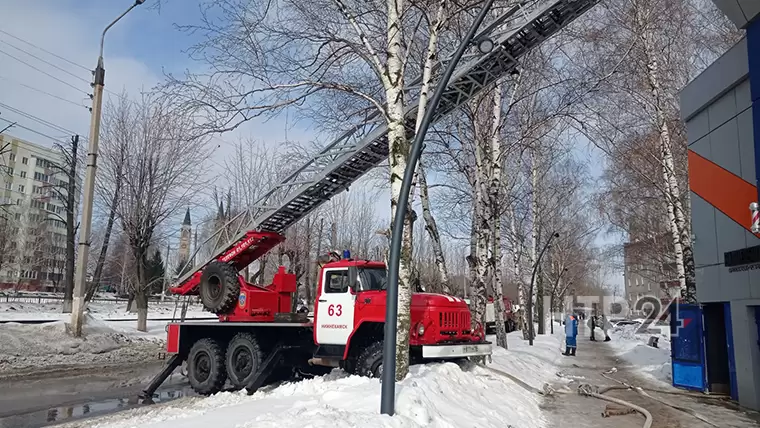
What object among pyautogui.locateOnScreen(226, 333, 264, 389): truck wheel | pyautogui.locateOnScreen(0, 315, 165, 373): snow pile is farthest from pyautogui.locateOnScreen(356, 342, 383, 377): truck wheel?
pyautogui.locateOnScreen(0, 315, 165, 373): snow pile

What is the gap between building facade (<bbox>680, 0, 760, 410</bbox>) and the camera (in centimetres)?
1091

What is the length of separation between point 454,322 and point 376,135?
4.26 meters

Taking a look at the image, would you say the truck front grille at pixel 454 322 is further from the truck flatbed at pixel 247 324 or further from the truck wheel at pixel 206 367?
the truck wheel at pixel 206 367

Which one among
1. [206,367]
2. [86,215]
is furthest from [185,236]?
[206,367]

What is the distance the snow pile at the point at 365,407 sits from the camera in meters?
6.71

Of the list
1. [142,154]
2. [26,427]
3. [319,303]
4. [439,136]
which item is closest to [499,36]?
[319,303]

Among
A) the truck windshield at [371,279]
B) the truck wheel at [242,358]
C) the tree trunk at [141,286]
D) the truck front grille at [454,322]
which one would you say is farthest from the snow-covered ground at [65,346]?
the truck front grille at [454,322]

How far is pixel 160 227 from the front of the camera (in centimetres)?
2642

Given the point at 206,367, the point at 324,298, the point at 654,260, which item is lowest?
the point at 206,367

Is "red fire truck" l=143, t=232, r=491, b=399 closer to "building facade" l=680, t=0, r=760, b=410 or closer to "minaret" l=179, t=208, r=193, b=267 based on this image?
"building facade" l=680, t=0, r=760, b=410

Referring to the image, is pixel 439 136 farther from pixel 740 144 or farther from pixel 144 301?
pixel 144 301

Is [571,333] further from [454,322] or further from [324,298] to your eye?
[324,298]

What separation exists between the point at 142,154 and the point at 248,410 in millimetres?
18010

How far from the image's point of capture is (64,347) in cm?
1667
